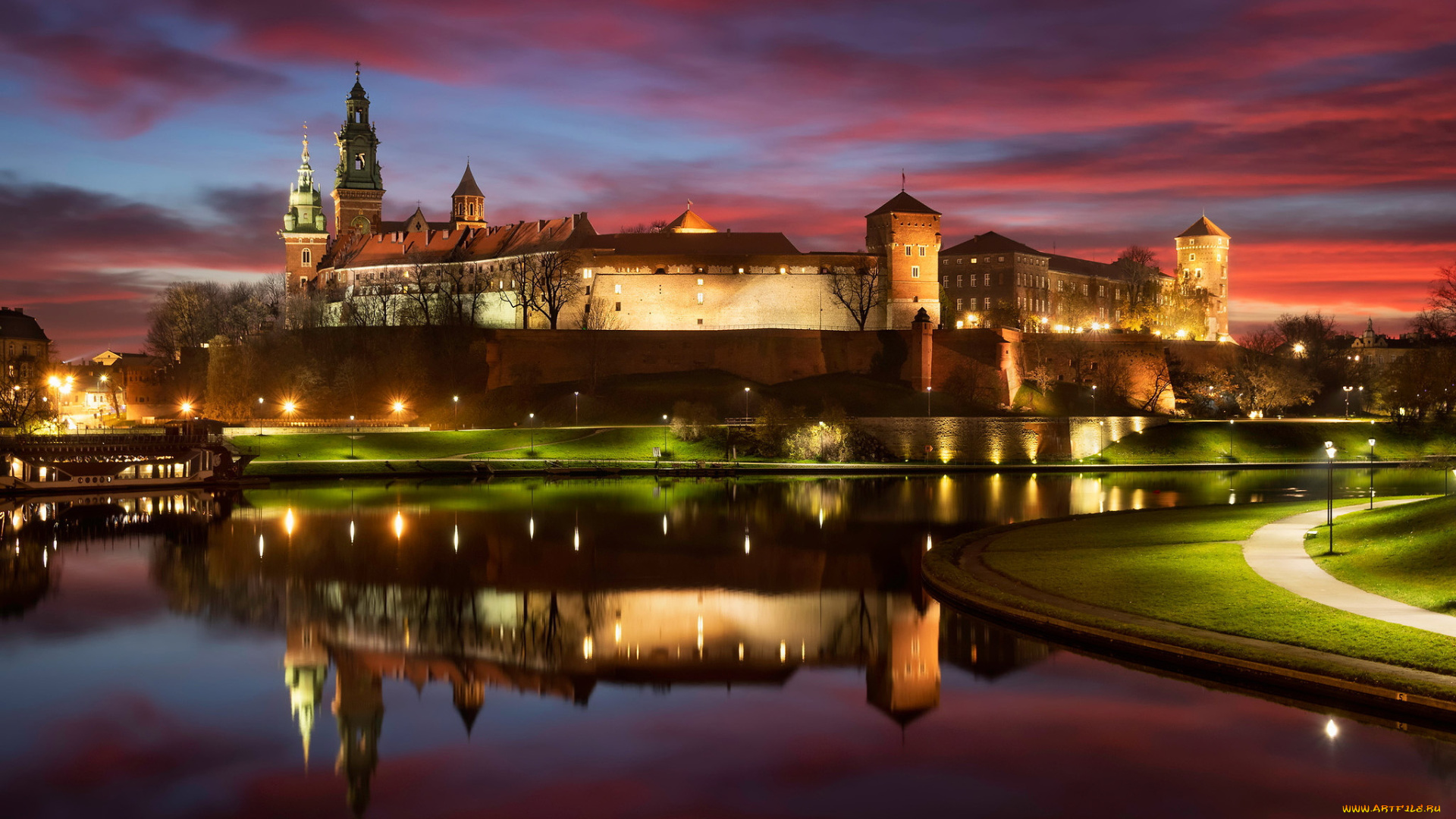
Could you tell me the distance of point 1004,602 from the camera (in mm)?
16891

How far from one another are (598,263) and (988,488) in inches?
1249

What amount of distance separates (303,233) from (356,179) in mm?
5500

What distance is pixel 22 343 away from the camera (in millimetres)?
82250

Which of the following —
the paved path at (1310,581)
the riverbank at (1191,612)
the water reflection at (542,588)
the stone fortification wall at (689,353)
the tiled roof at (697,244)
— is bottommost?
the water reflection at (542,588)

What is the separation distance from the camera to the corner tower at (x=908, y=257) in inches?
2515

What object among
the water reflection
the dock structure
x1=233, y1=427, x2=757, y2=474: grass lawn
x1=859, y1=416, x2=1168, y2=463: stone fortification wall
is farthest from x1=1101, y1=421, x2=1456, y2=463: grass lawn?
the dock structure

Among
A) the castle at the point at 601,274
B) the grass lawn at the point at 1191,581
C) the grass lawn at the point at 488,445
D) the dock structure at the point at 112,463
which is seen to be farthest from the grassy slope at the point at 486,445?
the grass lawn at the point at 1191,581

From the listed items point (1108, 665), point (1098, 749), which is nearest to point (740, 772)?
point (1098, 749)

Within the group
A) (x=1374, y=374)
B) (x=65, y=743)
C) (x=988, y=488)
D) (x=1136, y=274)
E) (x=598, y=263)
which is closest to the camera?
(x=65, y=743)

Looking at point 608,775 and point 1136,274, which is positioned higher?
point 1136,274

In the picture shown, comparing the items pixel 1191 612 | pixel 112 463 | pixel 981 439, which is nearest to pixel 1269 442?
pixel 981 439

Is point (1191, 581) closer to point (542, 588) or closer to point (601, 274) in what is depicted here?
→ point (542, 588)

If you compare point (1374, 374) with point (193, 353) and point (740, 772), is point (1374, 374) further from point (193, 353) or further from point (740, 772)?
point (740, 772)

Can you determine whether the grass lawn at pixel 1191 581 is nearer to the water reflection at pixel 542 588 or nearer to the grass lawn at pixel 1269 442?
the water reflection at pixel 542 588
